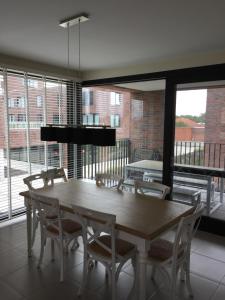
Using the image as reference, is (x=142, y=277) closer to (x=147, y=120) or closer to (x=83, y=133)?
(x=83, y=133)

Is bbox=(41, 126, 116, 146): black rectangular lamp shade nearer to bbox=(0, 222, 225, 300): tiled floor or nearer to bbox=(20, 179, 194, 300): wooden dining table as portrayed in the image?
bbox=(20, 179, 194, 300): wooden dining table

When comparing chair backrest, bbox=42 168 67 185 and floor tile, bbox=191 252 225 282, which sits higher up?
chair backrest, bbox=42 168 67 185

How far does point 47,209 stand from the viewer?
8.27 feet

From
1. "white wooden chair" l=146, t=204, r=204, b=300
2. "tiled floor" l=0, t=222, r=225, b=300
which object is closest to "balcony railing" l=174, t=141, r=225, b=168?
"tiled floor" l=0, t=222, r=225, b=300

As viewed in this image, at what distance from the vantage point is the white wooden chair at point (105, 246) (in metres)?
2.05

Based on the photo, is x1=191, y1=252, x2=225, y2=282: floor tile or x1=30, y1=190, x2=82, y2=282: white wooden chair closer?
x1=30, y1=190, x2=82, y2=282: white wooden chair

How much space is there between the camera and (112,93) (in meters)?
5.42

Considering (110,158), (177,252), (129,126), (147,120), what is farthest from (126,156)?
(177,252)

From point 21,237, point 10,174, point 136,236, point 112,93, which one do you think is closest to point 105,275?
point 136,236

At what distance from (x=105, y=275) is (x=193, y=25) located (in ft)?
8.42

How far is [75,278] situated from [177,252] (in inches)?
44.0

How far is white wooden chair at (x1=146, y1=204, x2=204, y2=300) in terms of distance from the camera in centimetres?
198

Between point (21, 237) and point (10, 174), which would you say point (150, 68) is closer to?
point (10, 174)

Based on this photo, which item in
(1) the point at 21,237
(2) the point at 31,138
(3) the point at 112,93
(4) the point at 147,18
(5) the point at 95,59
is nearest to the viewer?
(4) the point at 147,18
